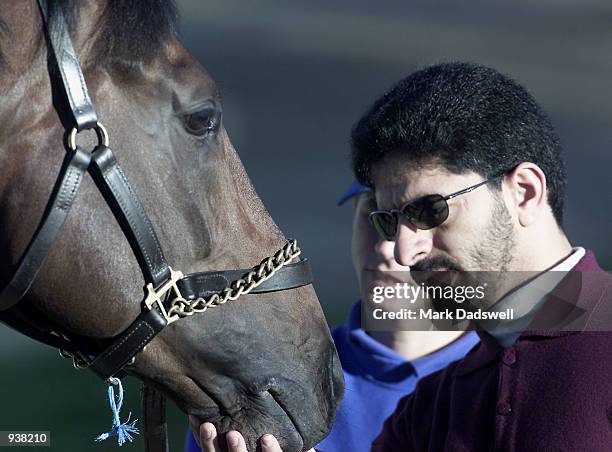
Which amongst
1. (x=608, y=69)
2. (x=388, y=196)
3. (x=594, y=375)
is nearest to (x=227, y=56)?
(x=608, y=69)

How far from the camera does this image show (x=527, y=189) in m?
2.62

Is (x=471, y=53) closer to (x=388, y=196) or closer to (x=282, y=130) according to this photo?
(x=282, y=130)

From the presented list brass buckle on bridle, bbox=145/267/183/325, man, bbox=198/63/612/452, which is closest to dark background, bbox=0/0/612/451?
man, bbox=198/63/612/452

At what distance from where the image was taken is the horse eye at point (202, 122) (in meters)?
2.39

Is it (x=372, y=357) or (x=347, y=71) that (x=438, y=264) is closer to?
(x=372, y=357)

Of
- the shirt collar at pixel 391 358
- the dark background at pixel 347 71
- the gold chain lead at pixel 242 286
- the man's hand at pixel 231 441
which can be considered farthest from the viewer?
the dark background at pixel 347 71

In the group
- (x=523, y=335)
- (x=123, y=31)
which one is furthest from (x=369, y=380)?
(x=123, y=31)

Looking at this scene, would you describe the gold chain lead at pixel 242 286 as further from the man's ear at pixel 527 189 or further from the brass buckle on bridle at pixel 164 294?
the man's ear at pixel 527 189

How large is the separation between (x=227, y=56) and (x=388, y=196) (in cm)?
687

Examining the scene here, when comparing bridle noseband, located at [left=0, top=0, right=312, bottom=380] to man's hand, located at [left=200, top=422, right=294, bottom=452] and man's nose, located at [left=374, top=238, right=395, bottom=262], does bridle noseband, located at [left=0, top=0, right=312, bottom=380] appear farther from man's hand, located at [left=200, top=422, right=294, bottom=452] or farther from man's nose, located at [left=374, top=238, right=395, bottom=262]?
man's nose, located at [left=374, top=238, right=395, bottom=262]

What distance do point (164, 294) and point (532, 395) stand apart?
82 cm

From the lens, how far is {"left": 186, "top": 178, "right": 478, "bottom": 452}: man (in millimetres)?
3268

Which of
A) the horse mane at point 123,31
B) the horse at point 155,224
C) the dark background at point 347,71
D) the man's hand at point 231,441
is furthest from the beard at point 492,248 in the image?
the dark background at point 347,71

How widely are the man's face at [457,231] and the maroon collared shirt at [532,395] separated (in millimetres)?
182
